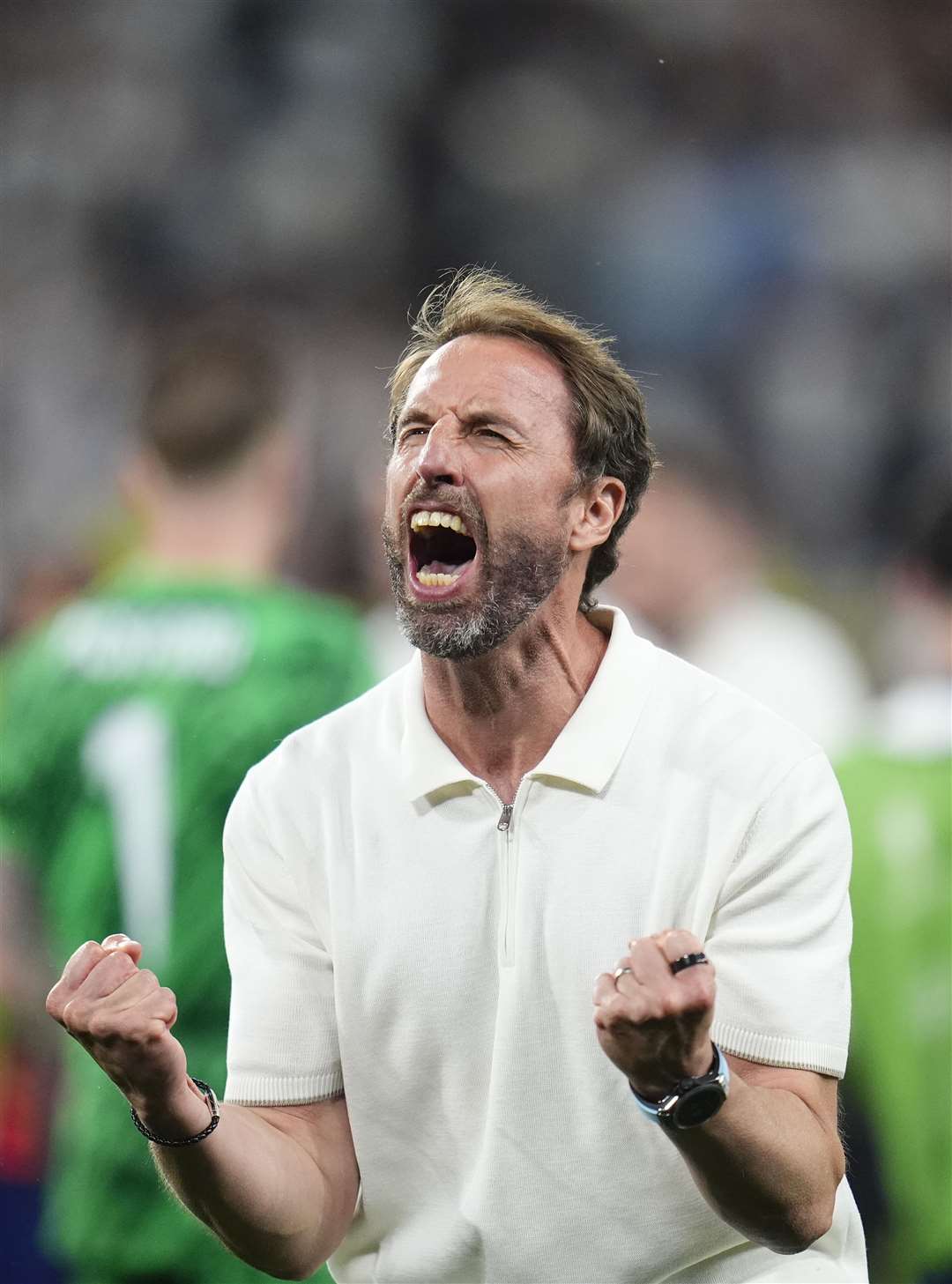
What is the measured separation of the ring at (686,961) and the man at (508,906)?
209mm

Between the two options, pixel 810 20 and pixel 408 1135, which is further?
pixel 810 20

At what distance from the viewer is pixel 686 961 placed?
1.08m

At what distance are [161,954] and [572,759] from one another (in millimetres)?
1041

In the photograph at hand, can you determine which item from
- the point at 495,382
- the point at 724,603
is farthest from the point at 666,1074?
the point at 724,603

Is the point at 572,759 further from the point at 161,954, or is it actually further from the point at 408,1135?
the point at 161,954

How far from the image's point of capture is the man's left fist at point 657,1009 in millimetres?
1065

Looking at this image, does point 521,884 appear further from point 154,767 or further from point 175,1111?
point 154,767

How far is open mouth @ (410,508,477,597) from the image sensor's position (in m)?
1.36

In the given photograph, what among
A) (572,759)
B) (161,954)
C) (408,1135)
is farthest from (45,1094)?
(572,759)

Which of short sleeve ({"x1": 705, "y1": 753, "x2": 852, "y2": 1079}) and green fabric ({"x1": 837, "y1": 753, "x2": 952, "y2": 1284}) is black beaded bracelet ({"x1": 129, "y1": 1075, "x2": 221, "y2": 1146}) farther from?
green fabric ({"x1": 837, "y1": 753, "x2": 952, "y2": 1284})

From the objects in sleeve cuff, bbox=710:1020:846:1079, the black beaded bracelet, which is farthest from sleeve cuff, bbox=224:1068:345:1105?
sleeve cuff, bbox=710:1020:846:1079

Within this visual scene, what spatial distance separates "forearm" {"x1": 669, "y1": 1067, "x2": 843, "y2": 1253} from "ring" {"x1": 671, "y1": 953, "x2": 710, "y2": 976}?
0.43ft

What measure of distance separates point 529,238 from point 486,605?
1.32 metres

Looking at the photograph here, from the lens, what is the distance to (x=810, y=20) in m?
2.66
